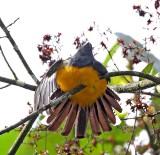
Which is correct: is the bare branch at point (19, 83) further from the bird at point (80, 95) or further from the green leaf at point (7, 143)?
the green leaf at point (7, 143)

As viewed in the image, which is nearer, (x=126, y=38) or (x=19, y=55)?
(x=19, y=55)

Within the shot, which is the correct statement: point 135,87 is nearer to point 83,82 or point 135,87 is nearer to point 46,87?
point 83,82

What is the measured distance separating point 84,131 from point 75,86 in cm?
52

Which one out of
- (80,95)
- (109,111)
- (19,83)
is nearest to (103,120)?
(109,111)

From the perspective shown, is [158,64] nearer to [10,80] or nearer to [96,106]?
[96,106]

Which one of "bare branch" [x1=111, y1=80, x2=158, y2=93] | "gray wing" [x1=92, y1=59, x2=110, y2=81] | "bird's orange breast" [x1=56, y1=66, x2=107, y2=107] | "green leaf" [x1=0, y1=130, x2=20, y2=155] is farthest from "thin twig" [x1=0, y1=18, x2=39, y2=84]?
"green leaf" [x1=0, y1=130, x2=20, y2=155]

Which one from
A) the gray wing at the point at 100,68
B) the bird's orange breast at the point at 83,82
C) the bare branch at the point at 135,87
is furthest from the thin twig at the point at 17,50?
the bare branch at the point at 135,87

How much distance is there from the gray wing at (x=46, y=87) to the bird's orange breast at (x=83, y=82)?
47 mm

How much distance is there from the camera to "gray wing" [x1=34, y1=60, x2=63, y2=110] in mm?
3804

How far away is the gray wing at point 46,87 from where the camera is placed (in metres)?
3.80

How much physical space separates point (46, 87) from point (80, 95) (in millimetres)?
281

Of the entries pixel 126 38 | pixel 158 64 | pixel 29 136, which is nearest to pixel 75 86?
pixel 29 136

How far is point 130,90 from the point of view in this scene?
397 centimetres

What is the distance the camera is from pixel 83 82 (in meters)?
3.80
